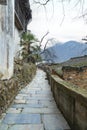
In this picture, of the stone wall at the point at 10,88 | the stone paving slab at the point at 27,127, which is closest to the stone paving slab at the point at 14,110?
the stone wall at the point at 10,88

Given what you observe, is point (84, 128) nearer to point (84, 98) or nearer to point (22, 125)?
point (84, 98)

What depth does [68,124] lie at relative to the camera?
531 cm

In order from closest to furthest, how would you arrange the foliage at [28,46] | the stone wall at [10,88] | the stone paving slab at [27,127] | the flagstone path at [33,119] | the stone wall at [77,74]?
the stone paving slab at [27,127] < the flagstone path at [33,119] < the stone wall at [10,88] < the stone wall at [77,74] < the foliage at [28,46]

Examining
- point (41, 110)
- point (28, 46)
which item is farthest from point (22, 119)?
point (28, 46)

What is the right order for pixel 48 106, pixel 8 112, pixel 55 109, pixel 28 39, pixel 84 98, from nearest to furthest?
pixel 84 98, pixel 8 112, pixel 55 109, pixel 48 106, pixel 28 39

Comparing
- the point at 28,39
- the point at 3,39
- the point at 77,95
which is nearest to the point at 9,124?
the point at 77,95

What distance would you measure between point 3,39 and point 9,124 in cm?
293

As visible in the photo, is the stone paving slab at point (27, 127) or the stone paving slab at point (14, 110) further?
the stone paving slab at point (14, 110)

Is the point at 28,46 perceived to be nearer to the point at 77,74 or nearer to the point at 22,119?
the point at 77,74

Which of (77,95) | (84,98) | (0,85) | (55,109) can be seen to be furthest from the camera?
(55,109)

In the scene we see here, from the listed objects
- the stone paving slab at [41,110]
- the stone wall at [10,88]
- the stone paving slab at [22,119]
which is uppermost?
the stone wall at [10,88]

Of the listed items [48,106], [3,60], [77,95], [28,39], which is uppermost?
[28,39]

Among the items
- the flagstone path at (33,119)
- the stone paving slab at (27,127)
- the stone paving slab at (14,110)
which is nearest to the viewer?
the stone paving slab at (27,127)

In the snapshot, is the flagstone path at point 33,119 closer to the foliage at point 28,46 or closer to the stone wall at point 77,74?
the stone wall at point 77,74
